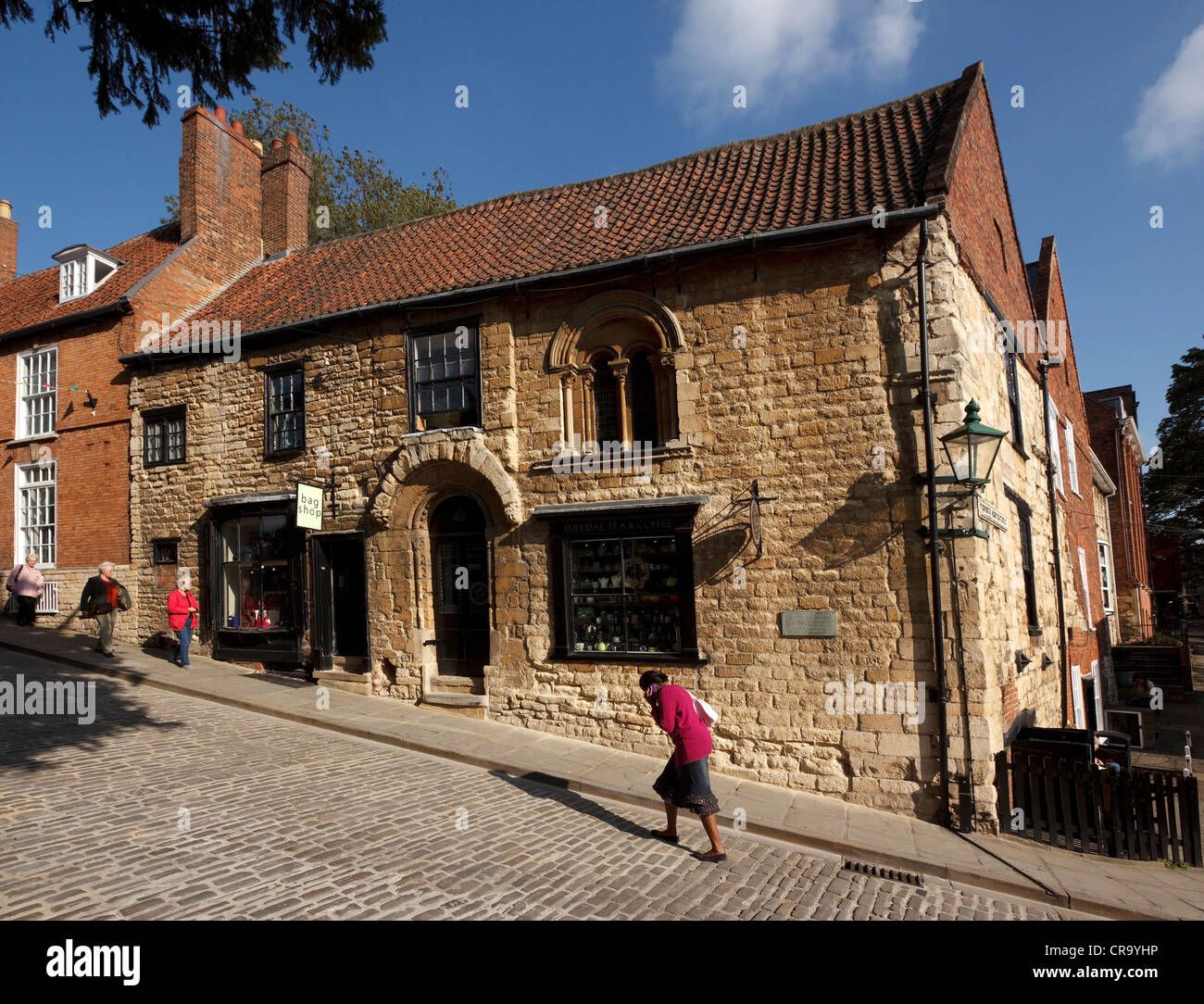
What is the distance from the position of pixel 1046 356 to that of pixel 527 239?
10.8m

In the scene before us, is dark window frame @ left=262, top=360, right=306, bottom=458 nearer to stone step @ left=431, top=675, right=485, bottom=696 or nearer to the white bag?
stone step @ left=431, top=675, right=485, bottom=696

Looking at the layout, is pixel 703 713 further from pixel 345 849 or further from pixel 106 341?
pixel 106 341

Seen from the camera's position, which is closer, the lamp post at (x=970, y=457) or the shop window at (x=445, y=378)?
the lamp post at (x=970, y=457)

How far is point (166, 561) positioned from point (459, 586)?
22.2 feet

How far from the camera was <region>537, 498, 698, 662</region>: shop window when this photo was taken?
1001 centimetres

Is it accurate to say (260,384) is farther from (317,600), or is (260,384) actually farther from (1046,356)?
(1046,356)

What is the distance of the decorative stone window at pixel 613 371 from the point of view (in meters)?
10.5

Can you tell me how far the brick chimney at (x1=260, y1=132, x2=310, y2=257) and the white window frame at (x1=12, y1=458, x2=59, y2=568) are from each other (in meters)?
6.90

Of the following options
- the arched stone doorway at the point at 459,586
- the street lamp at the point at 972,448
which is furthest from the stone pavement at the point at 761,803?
the street lamp at the point at 972,448

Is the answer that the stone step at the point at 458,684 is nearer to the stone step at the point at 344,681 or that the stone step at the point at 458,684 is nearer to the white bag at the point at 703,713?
the stone step at the point at 344,681

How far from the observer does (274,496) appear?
13.0m

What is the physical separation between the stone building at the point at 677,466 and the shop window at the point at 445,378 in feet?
0.17

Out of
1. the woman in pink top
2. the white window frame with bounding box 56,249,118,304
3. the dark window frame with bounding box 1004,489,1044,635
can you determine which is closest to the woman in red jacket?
the white window frame with bounding box 56,249,118,304

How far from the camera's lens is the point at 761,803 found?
8.49m
